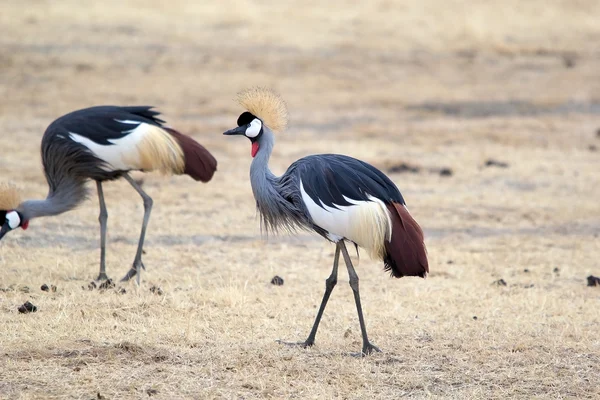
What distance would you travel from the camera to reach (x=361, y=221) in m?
4.49

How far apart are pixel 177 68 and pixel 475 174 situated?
6408 mm

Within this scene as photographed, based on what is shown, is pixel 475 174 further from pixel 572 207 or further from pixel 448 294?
pixel 448 294

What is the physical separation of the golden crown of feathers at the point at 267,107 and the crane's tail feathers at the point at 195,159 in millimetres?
1275

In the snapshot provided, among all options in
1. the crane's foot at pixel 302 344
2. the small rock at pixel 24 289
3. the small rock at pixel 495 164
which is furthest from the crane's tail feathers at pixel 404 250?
the small rock at pixel 495 164

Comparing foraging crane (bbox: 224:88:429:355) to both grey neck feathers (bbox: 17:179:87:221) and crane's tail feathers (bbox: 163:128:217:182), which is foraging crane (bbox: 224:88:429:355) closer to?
crane's tail feathers (bbox: 163:128:217:182)

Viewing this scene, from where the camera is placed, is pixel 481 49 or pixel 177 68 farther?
pixel 481 49

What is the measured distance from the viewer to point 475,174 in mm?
9781

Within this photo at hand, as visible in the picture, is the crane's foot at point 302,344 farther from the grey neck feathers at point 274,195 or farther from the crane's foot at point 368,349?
the grey neck feathers at point 274,195

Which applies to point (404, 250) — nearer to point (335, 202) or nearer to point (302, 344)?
point (335, 202)

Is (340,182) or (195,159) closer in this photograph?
(340,182)

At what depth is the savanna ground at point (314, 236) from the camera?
172 inches

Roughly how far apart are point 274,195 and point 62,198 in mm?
1870

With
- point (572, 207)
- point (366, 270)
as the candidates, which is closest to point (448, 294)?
point (366, 270)

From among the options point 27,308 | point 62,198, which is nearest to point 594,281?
point 62,198
